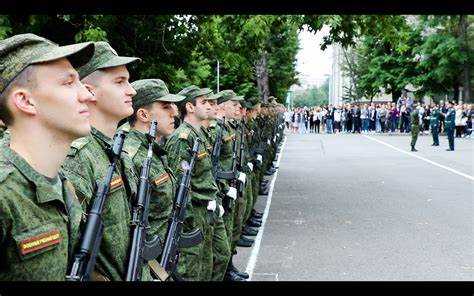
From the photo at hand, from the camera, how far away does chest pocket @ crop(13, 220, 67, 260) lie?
2115 millimetres

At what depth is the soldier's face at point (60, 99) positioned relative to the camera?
237cm

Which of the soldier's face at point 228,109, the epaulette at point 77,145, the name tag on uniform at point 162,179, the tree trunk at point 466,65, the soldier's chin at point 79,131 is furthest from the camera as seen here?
the tree trunk at point 466,65

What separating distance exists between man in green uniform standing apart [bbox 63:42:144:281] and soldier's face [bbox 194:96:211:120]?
2647 millimetres

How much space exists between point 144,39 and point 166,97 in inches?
244

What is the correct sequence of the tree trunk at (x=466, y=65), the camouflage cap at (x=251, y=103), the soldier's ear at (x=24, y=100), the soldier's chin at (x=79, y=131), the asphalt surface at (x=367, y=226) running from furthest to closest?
the tree trunk at (x=466, y=65) → the camouflage cap at (x=251, y=103) → the asphalt surface at (x=367, y=226) → the soldier's chin at (x=79, y=131) → the soldier's ear at (x=24, y=100)

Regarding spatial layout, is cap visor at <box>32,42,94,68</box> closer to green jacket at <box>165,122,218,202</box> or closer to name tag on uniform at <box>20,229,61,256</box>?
name tag on uniform at <box>20,229,61,256</box>

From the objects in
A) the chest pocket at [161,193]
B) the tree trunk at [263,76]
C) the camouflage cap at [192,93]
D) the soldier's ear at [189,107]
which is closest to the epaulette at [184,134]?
the soldier's ear at [189,107]

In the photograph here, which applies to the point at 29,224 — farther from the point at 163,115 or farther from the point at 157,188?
the point at 163,115

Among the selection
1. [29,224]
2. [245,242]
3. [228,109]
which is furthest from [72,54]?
[228,109]

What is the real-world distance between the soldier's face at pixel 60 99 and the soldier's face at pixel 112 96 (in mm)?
964

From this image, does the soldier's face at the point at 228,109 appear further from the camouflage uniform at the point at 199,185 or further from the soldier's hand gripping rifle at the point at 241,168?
the camouflage uniform at the point at 199,185

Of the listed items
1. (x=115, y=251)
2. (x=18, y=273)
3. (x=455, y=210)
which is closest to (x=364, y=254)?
(x=455, y=210)

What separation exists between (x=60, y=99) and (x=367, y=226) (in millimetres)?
7900
